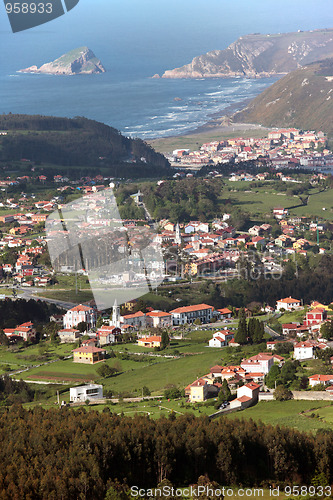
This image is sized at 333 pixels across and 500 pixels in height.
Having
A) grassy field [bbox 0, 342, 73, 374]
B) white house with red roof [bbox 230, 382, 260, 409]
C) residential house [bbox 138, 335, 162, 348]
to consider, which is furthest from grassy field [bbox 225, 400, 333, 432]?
grassy field [bbox 0, 342, 73, 374]

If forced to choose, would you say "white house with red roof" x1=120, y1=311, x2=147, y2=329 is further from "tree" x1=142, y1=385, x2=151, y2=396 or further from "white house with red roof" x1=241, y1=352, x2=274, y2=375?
"tree" x1=142, y1=385, x2=151, y2=396

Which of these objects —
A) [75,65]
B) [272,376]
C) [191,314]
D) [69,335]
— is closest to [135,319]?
[191,314]

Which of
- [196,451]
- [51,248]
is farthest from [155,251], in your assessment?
[196,451]

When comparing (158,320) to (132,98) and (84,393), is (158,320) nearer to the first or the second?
(84,393)

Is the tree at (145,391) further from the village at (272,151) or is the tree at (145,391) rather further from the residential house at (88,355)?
the village at (272,151)

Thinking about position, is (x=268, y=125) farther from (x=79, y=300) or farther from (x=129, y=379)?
(x=129, y=379)

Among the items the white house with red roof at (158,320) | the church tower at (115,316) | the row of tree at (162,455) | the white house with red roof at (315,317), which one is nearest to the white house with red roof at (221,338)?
the white house with red roof at (315,317)
